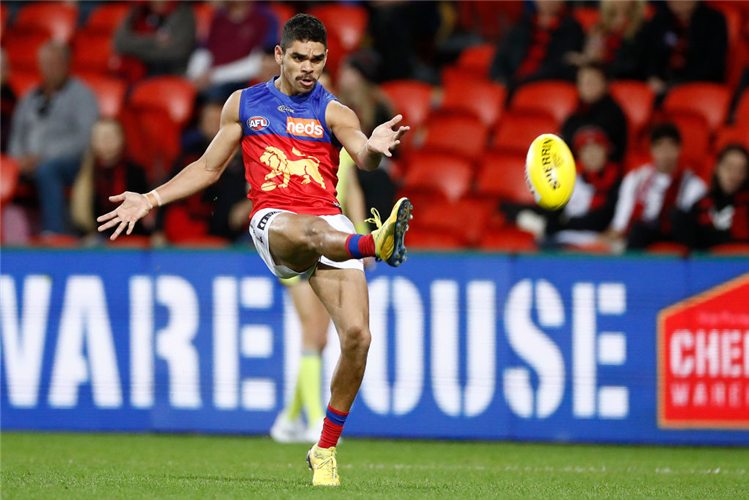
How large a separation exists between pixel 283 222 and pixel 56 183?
600 cm

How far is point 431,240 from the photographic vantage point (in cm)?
1037

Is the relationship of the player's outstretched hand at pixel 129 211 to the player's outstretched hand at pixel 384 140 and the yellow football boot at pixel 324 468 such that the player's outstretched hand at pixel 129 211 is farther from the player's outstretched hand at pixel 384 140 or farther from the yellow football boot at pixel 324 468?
the yellow football boot at pixel 324 468

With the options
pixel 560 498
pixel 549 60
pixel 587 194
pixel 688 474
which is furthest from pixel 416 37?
pixel 560 498

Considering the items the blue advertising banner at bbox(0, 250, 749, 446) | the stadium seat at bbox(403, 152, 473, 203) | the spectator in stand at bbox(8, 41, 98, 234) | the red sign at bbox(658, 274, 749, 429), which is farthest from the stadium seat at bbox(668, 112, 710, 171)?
the spectator in stand at bbox(8, 41, 98, 234)

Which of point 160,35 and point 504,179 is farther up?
point 160,35

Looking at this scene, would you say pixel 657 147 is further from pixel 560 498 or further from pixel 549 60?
pixel 560 498

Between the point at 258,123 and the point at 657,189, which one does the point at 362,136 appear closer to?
the point at 258,123

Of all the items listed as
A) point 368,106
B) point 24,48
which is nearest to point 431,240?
point 368,106

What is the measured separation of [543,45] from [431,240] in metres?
2.97

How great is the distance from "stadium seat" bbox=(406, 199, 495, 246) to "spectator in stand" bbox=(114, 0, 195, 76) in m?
3.99

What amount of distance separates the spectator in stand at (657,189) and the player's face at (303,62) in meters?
4.42

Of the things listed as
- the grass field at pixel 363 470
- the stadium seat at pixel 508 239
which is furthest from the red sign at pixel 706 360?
the stadium seat at pixel 508 239

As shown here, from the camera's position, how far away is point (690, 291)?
8906 millimetres

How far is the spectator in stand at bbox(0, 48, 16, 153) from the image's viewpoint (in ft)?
41.5
